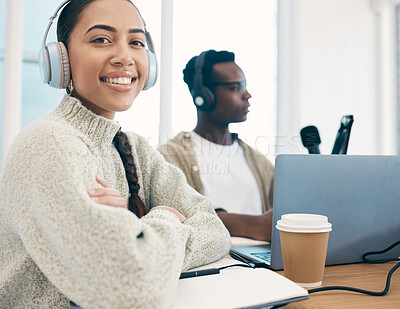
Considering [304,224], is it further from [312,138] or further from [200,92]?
[200,92]

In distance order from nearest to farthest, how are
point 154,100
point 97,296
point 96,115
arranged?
point 97,296 < point 96,115 < point 154,100

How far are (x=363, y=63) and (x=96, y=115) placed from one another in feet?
8.34

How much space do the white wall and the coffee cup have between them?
199 centimetres

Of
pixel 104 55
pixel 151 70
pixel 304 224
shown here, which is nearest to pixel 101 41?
pixel 104 55

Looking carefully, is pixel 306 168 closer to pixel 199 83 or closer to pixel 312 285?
pixel 312 285

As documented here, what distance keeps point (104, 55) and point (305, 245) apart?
1.84 ft

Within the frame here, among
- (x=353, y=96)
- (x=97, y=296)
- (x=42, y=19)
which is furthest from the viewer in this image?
(x=353, y=96)

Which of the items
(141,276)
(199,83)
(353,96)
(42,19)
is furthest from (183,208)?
(353,96)

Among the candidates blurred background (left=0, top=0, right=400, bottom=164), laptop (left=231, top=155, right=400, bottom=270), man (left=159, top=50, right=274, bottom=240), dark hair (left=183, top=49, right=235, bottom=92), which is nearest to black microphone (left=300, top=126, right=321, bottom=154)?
laptop (left=231, top=155, right=400, bottom=270)

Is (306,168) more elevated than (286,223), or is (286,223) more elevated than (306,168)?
(306,168)

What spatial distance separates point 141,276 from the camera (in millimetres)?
524

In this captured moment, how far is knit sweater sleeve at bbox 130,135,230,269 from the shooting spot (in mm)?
762

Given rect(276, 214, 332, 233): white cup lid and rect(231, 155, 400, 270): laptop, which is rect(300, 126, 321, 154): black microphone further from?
rect(276, 214, 332, 233): white cup lid

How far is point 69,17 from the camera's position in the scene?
33.0 inches
